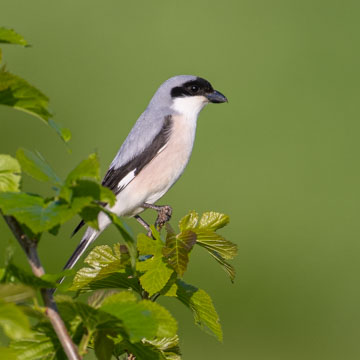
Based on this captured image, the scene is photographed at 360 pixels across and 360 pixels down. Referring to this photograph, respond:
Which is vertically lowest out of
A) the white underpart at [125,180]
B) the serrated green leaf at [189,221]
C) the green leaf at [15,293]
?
the white underpart at [125,180]

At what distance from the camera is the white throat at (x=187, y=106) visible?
321 centimetres

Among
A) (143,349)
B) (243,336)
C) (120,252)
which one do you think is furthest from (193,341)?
(143,349)

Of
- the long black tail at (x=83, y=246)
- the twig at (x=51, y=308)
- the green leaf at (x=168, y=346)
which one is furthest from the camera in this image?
the long black tail at (x=83, y=246)

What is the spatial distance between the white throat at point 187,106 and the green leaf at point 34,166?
245 centimetres

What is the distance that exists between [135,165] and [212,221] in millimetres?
1703

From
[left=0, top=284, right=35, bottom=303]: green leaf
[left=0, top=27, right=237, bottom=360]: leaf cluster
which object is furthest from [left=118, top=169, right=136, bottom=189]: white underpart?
[left=0, top=284, right=35, bottom=303]: green leaf

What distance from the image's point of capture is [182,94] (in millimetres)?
3252

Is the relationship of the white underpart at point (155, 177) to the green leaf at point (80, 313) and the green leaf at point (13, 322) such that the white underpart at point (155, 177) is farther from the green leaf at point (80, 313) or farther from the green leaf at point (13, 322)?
the green leaf at point (13, 322)

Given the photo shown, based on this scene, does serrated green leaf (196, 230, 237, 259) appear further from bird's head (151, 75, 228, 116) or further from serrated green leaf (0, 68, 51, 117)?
bird's head (151, 75, 228, 116)

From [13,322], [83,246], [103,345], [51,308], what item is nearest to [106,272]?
[103,345]

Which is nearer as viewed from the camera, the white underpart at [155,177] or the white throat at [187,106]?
the white underpart at [155,177]

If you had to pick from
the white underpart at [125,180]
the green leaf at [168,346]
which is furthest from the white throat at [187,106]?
the green leaf at [168,346]

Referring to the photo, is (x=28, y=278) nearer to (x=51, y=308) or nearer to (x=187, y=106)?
(x=51, y=308)

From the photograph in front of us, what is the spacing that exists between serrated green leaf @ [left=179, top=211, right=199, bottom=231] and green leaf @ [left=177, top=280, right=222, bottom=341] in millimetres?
103
